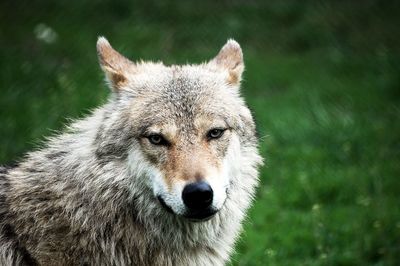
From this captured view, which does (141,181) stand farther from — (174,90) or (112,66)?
(112,66)

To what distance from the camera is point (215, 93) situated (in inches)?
156

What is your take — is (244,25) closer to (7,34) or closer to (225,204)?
(7,34)

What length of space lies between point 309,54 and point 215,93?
807 centimetres

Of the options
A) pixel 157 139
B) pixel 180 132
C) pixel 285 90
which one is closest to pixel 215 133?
pixel 180 132

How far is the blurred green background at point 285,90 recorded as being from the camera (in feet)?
Result: 19.0

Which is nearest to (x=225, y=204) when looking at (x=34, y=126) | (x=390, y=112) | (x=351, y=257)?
(x=351, y=257)

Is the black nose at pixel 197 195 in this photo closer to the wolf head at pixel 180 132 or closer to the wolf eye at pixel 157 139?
the wolf head at pixel 180 132

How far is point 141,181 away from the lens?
3.73 meters

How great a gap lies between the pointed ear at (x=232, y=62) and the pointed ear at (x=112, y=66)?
0.71m

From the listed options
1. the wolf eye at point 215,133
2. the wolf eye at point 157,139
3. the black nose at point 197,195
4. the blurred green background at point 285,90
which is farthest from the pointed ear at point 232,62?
the blurred green background at point 285,90

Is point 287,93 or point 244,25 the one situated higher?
point 244,25

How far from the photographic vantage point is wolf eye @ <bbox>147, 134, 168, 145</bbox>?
3.66 m

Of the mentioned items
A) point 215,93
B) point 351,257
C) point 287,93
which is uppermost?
point 215,93

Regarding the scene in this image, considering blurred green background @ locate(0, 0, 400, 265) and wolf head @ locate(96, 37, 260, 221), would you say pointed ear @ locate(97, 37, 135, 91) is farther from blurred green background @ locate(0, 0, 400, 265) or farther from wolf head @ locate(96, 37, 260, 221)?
blurred green background @ locate(0, 0, 400, 265)
